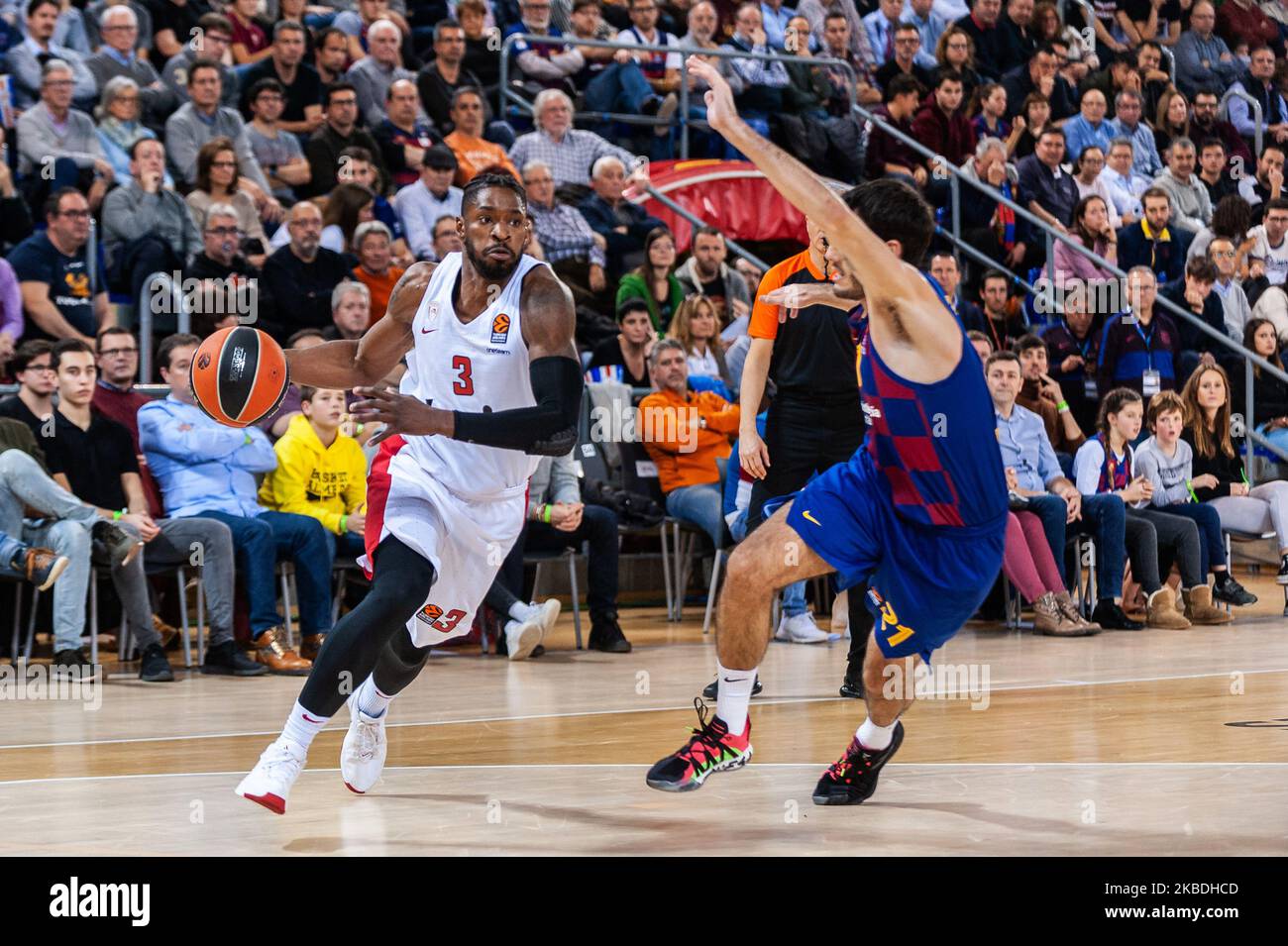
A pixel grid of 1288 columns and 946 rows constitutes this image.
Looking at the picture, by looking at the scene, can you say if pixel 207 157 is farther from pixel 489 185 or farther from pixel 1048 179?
pixel 1048 179

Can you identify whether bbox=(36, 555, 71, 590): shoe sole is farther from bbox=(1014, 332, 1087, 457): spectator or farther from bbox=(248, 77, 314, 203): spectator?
bbox=(1014, 332, 1087, 457): spectator

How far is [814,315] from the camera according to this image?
739 centimetres

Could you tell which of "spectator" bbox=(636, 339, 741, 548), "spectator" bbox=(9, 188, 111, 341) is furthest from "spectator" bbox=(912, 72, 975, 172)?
"spectator" bbox=(9, 188, 111, 341)

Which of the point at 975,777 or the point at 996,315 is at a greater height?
the point at 996,315

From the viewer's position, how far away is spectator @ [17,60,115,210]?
1020 centimetres

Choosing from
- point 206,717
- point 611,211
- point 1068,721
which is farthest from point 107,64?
point 1068,721

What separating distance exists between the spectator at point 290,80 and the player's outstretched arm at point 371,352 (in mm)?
6893

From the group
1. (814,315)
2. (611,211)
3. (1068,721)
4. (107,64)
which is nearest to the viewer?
(1068,721)

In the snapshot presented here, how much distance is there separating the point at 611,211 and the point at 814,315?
5238mm

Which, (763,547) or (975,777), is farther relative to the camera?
(975,777)

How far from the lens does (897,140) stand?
1430 centimetres

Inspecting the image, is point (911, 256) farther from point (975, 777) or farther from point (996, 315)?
point (996, 315)

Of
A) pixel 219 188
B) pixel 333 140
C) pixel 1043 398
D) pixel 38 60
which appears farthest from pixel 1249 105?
pixel 38 60

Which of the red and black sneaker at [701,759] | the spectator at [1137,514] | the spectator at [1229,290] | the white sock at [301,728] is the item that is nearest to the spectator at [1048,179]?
the spectator at [1229,290]
